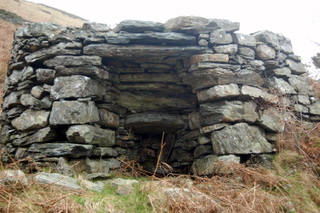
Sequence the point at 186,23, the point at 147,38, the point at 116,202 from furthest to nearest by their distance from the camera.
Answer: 1. the point at 186,23
2. the point at 147,38
3. the point at 116,202

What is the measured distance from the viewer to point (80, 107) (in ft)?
14.0

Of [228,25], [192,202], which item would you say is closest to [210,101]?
[228,25]

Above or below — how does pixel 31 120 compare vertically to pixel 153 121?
above

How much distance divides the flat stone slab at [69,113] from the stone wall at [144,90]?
0.05 ft

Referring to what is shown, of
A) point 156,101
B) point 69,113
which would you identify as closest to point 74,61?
point 69,113

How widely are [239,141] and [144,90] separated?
7.23ft

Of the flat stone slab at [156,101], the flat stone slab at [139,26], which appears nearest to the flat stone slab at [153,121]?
the flat stone slab at [156,101]

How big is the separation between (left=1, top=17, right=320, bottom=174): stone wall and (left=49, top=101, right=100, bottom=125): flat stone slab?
0.05 feet

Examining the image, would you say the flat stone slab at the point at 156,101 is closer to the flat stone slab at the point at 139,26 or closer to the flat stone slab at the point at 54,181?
the flat stone slab at the point at 139,26

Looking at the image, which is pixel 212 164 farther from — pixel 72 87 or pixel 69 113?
pixel 72 87

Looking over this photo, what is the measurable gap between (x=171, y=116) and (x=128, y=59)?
1.49m

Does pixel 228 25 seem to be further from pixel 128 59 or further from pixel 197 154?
pixel 197 154

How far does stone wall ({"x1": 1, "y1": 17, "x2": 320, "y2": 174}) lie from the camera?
4250 mm

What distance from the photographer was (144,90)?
535cm
